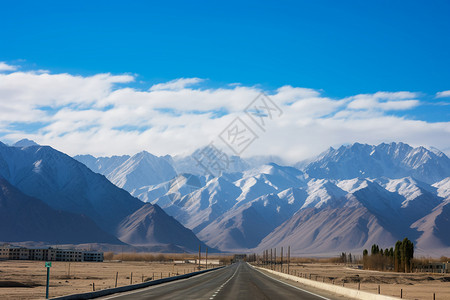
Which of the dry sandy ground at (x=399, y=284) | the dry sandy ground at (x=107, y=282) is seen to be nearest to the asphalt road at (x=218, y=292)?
the dry sandy ground at (x=107, y=282)

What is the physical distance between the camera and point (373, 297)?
125ft

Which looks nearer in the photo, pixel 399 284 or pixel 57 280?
pixel 57 280

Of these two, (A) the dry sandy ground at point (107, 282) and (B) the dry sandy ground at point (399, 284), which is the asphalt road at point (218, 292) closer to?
(A) the dry sandy ground at point (107, 282)

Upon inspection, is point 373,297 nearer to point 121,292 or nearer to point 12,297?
point 121,292

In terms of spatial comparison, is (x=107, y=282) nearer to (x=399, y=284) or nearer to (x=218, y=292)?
(x=218, y=292)

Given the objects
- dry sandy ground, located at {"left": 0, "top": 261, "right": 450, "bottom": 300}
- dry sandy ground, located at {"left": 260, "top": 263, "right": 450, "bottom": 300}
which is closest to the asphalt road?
dry sandy ground, located at {"left": 0, "top": 261, "right": 450, "bottom": 300}

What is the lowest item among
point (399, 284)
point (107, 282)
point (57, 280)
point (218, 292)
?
point (399, 284)

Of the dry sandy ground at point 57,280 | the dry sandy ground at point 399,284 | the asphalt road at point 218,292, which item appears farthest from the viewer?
the dry sandy ground at point 399,284

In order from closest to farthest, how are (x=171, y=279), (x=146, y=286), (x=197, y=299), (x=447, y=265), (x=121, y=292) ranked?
1. (x=197, y=299)
2. (x=121, y=292)
3. (x=146, y=286)
4. (x=171, y=279)
5. (x=447, y=265)

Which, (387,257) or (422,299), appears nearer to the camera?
(422,299)

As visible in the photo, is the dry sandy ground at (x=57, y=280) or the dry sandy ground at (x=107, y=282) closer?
the dry sandy ground at (x=57, y=280)

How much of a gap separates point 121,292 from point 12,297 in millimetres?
8321

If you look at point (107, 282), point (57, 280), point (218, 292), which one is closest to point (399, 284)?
point (107, 282)

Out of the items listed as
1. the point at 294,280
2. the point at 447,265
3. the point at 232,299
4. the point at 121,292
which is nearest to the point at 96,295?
the point at 121,292
